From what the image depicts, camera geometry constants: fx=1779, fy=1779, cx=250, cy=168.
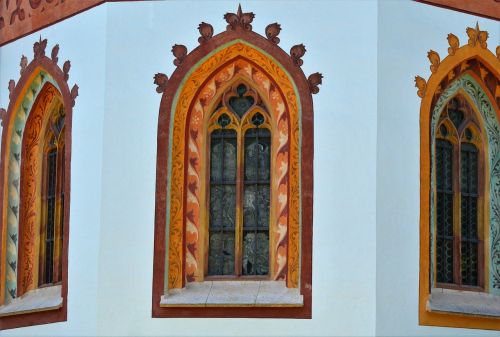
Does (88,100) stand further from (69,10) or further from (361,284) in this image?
(361,284)

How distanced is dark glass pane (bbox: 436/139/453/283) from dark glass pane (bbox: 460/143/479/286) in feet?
0.62

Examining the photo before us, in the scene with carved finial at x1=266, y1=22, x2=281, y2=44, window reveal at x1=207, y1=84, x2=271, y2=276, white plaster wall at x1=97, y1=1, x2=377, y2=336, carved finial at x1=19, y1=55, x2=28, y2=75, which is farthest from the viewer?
carved finial at x1=19, y1=55, x2=28, y2=75

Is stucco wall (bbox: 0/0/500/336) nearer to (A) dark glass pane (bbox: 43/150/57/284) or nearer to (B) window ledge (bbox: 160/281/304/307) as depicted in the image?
(B) window ledge (bbox: 160/281/304/307)

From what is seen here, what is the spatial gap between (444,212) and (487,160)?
43.8 inches

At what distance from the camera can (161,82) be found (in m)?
25.5

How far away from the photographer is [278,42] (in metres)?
25.2

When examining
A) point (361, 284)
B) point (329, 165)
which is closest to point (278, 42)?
point (329, 165)

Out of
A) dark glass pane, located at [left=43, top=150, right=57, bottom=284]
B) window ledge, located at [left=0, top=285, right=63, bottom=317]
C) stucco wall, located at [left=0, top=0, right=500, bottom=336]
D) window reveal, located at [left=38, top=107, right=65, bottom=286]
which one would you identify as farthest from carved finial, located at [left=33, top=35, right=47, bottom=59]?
window ledge, located at [left=0, top=285, right=63, bottom=317]

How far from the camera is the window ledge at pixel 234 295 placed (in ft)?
80.5

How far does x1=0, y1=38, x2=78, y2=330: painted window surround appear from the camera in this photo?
26.5 metres

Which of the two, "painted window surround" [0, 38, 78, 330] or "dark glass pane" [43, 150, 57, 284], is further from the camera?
"dark glass pane" [43, 150, 57, 284]

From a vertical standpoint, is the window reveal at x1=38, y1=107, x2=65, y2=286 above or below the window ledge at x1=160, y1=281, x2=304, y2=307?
above

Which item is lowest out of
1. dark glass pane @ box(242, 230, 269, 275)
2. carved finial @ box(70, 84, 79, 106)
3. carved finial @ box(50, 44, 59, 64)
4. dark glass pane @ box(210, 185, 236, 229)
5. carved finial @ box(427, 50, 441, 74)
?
dark glass pane @ box(242, 230, 269, 275)

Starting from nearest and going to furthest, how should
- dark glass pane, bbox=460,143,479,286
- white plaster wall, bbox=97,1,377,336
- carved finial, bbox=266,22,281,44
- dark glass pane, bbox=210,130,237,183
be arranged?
white plaster wall, bbox=97,1,377,336
carved finial, bbox=266,22,281,44
dark glass pane, bbox=210,130,237,183
dark glass pane, bbox=460,143,479,286
